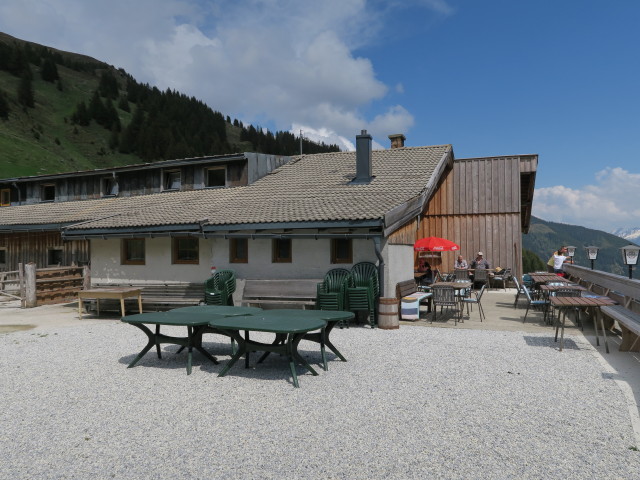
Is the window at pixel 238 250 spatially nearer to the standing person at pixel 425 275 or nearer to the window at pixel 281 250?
the window at pixel 281 250

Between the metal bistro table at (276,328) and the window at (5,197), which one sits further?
the window at (5,197)

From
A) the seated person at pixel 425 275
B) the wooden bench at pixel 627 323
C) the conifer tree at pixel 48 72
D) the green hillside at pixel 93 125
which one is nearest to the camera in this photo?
the wooden bench at pixel 627 323

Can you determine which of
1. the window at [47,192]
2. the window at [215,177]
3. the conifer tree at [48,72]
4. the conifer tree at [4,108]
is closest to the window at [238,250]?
the window at [215,177]

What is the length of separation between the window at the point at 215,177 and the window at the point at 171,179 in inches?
61.3

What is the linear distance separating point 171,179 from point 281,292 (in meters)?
10.4

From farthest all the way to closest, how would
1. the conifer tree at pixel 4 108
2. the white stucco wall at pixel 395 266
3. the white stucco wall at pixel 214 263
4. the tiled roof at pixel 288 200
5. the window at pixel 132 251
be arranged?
the conifer tree at pixel 4 108 < the window at pixel 132 251 < the tiled roof at pixel 288 200 < the white stucco wall at pixel 214 263 < the white stucco wall at pixel 395 266

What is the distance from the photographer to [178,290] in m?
12.6

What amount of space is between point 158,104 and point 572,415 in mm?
103082

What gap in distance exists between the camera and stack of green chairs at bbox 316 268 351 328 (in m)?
10.4

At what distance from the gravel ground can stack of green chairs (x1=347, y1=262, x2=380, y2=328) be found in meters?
2.55

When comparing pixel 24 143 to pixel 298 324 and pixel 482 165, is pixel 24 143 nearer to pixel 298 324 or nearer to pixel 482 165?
pixel 482 165

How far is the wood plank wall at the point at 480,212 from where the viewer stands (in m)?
18.9

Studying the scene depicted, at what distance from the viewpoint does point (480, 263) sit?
17.9 meters

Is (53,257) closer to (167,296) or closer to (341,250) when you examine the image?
(167,296)
